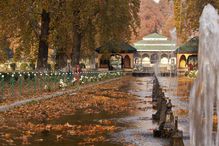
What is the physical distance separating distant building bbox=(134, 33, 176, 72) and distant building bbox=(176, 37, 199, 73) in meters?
13.3

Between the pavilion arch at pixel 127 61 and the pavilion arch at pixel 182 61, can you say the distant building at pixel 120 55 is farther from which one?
the pavilion arch at pixel 182 61

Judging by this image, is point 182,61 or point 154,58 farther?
point 154,58

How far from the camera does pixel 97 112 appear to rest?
20.0 meters

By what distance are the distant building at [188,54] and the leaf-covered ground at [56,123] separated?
5106 centimetres

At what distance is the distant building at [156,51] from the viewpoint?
95.2m

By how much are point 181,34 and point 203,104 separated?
2130 inches

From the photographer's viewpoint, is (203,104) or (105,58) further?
(105,58)

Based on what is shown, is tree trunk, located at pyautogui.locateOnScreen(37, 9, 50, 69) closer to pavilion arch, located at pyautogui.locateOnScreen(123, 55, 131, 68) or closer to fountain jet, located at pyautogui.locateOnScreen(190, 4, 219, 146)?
fountain jet, located at pyautogui.locateOnScreen(190, 4, 219, 146)

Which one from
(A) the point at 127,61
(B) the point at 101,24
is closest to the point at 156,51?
(A) the point at 127,61

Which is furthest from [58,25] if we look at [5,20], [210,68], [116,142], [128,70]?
[128,70]

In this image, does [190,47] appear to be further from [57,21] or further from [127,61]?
[57,21]

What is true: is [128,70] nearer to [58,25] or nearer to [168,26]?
[58,25]

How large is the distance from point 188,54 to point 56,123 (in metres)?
61.4

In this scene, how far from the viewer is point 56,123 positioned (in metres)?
16.4
